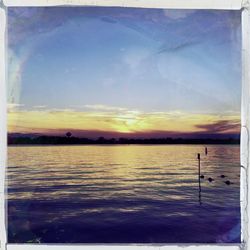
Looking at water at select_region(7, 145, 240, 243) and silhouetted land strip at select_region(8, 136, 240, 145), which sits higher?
silhouetted land strip at select_region(8, 136, 240, 145)

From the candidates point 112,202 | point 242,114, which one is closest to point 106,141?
point 112,202

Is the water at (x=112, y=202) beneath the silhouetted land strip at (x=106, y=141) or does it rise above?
beneath

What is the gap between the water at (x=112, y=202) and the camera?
128 cm

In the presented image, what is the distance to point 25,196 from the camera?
1.29 metres

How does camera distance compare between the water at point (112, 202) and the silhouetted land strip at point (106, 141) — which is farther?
the silhouetted land strip at point (106, 141)

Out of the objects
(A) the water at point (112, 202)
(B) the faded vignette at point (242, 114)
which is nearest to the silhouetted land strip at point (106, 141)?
(A) the water at point (112, 202)

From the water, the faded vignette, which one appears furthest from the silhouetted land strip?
the faded vignette

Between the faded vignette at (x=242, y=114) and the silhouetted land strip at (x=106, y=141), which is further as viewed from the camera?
the silhouetted land strip at (x=106, y=141)

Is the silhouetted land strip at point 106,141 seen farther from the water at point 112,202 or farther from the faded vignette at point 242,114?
the faded vignette at point 242,114

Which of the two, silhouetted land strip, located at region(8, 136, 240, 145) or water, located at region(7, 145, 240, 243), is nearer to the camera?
water, located at region(7, 145, 240, 243)

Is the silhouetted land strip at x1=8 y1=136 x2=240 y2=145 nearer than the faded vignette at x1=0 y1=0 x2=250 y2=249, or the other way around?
the faded vignette at x1=0 y1=0 x2=250 y2=249

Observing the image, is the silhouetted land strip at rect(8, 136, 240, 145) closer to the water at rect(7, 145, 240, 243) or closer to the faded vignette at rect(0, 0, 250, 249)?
the water at rect(7, 145, 240, 243)

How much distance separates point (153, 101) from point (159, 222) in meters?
0.44

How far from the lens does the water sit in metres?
1.28
